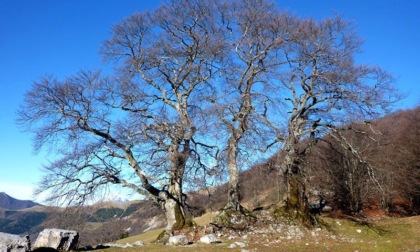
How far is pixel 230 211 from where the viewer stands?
53.7 ft

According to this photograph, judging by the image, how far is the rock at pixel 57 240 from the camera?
11.3m

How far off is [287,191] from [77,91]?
11929 mm

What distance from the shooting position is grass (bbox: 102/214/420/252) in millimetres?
12445

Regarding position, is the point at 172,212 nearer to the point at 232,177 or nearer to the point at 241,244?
the point at 232,177

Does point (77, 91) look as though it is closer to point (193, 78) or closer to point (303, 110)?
point (193, 78)

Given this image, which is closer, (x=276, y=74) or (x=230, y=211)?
(x=230, y=211)

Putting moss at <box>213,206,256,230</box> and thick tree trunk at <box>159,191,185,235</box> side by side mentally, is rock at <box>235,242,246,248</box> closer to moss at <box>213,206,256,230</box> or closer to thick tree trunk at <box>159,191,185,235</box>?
moss at <box>213,206,256,230</box>

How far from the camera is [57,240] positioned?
37.2ft

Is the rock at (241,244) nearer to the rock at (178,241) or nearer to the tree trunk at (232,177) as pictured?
the rock at (178,241)

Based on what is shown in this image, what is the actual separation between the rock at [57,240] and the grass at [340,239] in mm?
1472

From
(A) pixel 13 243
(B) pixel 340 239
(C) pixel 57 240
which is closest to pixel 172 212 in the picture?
(C) pixel 57 240

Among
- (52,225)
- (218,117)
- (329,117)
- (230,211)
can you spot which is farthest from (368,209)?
(52,225)

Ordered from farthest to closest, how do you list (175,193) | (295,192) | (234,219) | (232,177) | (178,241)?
(295,192)
(232,177)
(175,193)
(234,219)
(178,241)

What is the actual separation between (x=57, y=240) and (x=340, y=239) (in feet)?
38.3
